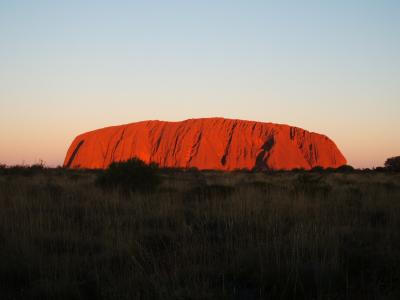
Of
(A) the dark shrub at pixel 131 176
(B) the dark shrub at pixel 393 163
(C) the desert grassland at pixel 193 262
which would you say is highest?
(A) the dark shrub at pixel 131 176

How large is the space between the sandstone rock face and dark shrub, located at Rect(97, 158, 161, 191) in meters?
58.7

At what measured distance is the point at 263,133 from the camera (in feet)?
271

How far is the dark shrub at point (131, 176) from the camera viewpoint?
12.3 metres

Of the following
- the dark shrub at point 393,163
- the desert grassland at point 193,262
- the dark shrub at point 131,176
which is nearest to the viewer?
the desert grassland at point 193,262

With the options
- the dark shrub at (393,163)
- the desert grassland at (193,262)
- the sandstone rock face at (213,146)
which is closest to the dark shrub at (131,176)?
the desert grassland at (193,262)

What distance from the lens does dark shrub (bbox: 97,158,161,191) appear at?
1229 centimetres

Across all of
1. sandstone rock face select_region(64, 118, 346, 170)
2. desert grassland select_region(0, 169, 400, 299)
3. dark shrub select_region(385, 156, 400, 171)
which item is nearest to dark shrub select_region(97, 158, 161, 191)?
desert grassland select_region(0, 169, 400, 299)

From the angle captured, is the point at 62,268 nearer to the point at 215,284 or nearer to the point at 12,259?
the point at 12,259

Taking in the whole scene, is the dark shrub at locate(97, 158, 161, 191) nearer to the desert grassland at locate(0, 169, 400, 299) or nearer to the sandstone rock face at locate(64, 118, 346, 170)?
the desert grassland at locate(0, 169, 400, 299)

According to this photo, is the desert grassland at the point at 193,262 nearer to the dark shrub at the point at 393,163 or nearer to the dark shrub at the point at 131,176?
the dark shrub at the point at 131,176

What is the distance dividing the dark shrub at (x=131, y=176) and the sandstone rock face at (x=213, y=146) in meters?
58.7

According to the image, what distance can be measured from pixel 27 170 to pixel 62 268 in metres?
20.6

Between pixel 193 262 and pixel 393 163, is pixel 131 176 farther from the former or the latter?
pixel 393 163

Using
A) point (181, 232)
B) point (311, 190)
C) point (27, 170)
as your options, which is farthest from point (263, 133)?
point (181, 232)
